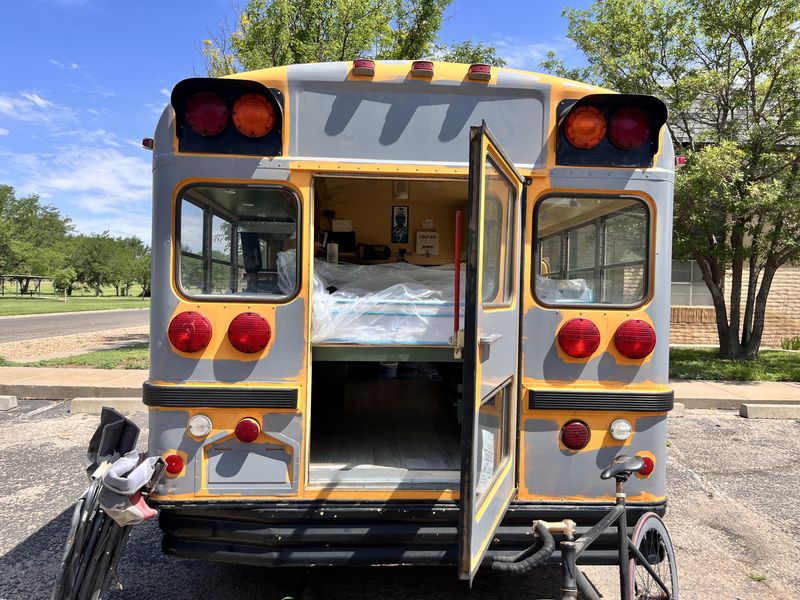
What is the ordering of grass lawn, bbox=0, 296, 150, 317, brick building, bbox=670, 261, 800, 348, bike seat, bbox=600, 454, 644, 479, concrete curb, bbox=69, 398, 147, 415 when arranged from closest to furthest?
bike seat, bbox=600, 454, 644, 479, concrete curb, bbox=69, 398, 147, 415, brick building, bbox=670, 261, 800, 348, grass lawn, bbox=0, 296, 150, 317

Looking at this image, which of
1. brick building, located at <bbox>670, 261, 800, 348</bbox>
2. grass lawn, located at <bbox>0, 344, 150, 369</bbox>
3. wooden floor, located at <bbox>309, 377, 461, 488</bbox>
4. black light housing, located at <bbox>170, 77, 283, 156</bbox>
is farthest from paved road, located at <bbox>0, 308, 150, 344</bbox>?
brick building, located at <bbox>670, 261, 800, 348</bbox>

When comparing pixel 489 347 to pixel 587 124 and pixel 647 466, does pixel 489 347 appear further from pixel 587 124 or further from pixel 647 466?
pixel 587 124

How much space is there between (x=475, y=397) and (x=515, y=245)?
996 mm

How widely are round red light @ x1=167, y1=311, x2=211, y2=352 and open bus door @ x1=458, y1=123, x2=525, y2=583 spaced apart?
52.6 inches

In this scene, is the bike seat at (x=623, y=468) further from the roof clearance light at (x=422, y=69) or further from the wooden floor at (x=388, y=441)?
the roof clearance light at (x=422, y=69)

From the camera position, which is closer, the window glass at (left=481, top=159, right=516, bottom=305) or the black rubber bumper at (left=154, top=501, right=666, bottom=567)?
the window glass at (left=481, top=159, right=516, bottom=305)

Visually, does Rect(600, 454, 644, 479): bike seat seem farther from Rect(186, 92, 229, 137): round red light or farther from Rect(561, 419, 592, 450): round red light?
Rect(186, 92, 229, 137): round red light

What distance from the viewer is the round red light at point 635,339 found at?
2898mm

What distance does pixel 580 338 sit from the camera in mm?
2908

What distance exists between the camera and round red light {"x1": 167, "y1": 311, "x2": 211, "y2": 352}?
2754 mm

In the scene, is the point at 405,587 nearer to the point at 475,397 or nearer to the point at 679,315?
the point at 475,397

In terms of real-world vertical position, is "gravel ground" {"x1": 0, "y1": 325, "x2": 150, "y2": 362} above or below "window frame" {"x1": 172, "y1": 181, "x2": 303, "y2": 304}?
below

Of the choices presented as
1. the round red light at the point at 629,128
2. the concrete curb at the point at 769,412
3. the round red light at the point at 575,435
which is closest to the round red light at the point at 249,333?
the round red light at the point at 575,435

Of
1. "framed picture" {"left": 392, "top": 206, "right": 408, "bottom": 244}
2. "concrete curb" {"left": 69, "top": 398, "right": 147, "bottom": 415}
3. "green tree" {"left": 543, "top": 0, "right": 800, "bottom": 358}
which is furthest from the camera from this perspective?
"green tree" {"left": 543, "top": 0, "right": 800, "bottom": 358}
